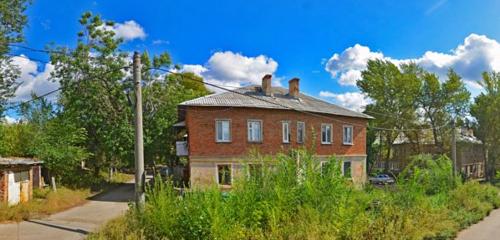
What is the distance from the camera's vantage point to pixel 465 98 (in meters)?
44.2

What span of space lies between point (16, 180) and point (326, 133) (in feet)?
61.3

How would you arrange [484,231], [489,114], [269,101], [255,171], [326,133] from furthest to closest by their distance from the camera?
[489,114], [326,133], [269,101], [484,231], [255,171]

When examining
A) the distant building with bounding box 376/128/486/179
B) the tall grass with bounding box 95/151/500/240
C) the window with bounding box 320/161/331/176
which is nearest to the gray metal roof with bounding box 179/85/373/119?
the tall grass with bounding box 95/151/500/240

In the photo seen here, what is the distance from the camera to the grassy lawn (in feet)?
49.2

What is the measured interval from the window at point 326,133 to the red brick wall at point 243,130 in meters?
0.28

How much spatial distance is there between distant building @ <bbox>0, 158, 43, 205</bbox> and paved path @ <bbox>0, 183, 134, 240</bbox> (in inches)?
85.8

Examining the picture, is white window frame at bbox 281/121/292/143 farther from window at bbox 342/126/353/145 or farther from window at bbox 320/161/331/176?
window at bbox 320/161/331/176

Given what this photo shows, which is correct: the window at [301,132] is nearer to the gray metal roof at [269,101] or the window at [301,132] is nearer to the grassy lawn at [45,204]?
the gray metal roof at [269,101]

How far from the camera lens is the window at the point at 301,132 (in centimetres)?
2599

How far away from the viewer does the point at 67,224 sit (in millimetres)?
14281

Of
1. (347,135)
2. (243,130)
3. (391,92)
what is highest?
(391,92)

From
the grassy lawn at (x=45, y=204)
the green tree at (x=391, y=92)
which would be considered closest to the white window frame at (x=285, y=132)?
the grassy lawn at (x=45, y=204)

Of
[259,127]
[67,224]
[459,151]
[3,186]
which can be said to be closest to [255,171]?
[67,224]

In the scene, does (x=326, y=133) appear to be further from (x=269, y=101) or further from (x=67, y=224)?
(x=67, y=224)
